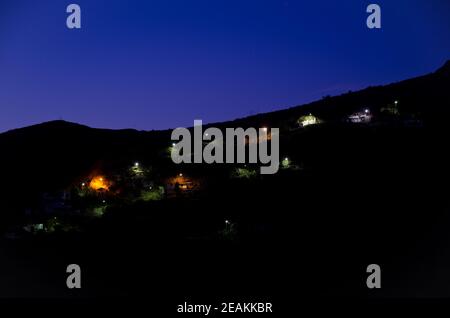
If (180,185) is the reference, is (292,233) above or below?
below

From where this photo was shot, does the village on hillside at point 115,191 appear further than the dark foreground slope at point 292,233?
Yes

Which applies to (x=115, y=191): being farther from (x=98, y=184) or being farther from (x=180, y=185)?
(x=180, y=185)

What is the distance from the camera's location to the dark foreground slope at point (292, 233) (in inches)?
744

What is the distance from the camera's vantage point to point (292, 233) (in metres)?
22.5

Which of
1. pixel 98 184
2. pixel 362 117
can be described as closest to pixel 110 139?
pixel 98 184

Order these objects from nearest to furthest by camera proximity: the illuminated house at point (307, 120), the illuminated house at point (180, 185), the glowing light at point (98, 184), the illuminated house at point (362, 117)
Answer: the illuminated house at point (180, 185)
the glowing light at point (98, 184)
the illuminated house at point (362, 117)
the illuminated house at point (307, 120)

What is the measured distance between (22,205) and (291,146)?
19.9m

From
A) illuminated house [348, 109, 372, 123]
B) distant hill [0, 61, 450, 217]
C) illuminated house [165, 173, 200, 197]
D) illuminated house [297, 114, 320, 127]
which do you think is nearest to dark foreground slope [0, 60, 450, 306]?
illuminated house [165, 173, 200, 197]

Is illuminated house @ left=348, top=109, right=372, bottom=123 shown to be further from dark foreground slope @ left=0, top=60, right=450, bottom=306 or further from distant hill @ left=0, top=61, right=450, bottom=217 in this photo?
dark foreground slope @ left=0, top=60, right=450, bottom=306

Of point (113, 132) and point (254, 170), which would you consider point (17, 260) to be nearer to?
point (254, 170)

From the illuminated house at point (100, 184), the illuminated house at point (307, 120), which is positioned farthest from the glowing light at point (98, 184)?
the illuminated house at point (307, 120)

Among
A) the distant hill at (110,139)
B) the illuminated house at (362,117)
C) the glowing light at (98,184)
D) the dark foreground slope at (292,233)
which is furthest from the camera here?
the illuminated house at (362,117)

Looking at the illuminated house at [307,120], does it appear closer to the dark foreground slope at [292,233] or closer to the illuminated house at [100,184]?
the dark foreground slope at [292,233]

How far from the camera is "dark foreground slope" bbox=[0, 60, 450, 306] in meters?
18.9
